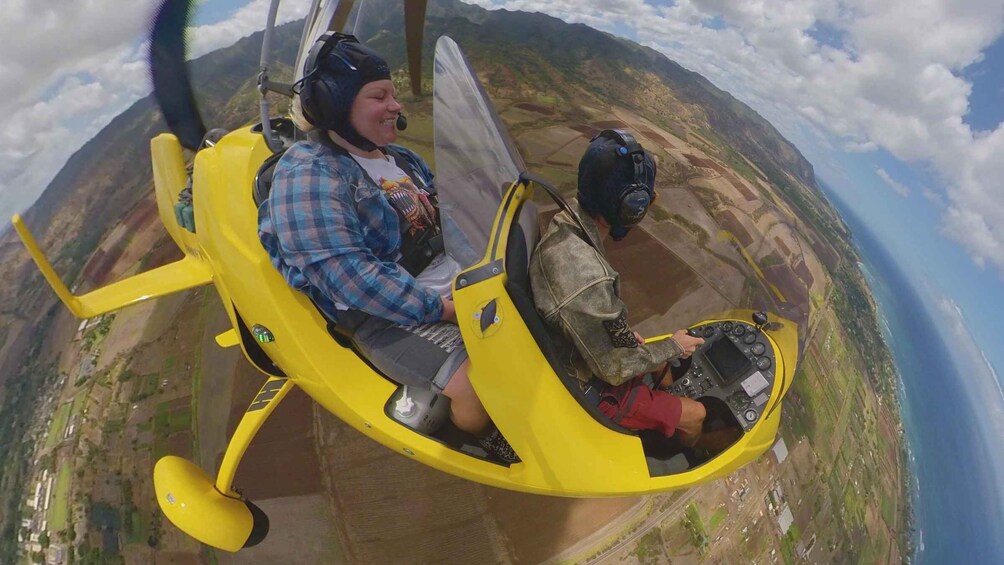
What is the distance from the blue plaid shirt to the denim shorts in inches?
5.1

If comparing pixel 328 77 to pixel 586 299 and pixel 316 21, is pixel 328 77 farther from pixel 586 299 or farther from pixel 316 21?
pixel 586 299

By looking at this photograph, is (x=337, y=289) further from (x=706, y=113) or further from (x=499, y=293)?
(x=706, y=113)

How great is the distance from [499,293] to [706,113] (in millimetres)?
12025

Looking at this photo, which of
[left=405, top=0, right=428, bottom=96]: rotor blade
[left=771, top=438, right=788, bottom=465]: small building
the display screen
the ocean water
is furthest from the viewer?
the ocean water

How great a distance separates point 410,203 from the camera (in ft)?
6.33

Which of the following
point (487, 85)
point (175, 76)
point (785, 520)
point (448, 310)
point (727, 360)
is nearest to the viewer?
point (448, 310)

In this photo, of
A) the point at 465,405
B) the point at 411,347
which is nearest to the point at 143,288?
the point at 411,347

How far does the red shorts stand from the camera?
1.97m

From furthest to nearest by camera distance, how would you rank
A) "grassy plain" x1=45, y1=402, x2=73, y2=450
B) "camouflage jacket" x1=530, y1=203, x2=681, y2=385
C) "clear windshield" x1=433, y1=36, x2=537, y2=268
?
1. "grassy plain" x1=45, y1=402, x2=73, y2=450
2. "clear windshield" x1=433, y1=36, x2=537, y2=268
3. "camouflage jacket" x1=530, y1=203, x2=681, y2=385

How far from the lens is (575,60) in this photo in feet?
33.6

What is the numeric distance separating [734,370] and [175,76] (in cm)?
583

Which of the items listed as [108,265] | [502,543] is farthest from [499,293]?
[108,265]

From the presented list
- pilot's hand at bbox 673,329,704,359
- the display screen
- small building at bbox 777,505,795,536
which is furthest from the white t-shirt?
small building at bbox 777,505,795,536

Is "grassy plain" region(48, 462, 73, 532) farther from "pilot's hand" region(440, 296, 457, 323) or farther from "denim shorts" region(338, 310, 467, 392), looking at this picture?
"pilot's hand" region(440, 296, 457, 323)
